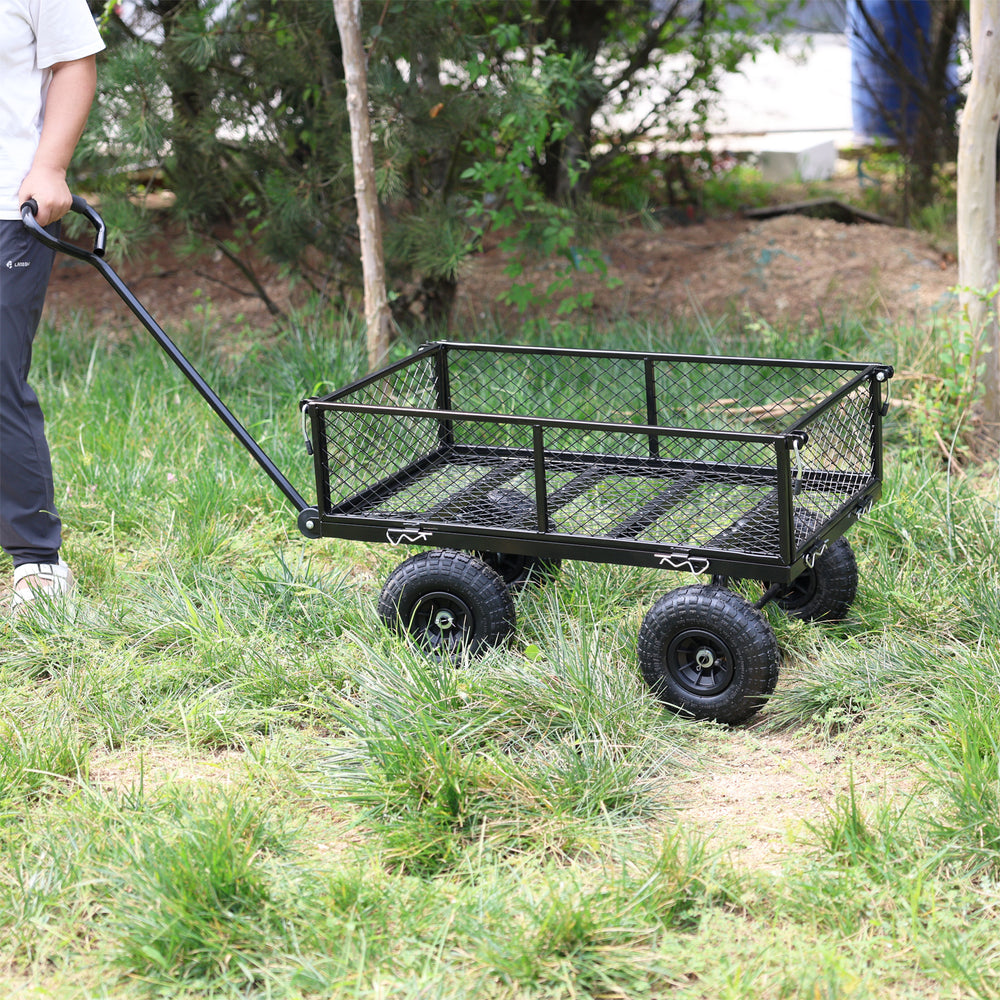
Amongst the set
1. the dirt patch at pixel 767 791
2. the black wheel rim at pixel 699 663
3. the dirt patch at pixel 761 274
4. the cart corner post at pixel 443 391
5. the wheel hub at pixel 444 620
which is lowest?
the dirt patch at pixel 767 791

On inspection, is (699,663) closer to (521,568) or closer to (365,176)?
(521,568)

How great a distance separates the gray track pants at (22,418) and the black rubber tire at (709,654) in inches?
74.7

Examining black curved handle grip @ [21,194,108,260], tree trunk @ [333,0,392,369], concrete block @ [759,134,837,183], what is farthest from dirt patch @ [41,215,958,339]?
black curved handle grip @ [21,194,108,260]

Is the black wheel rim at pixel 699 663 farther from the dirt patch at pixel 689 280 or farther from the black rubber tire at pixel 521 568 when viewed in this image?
the dirt patch at pixel 689 280

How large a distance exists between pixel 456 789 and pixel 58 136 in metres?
2.17

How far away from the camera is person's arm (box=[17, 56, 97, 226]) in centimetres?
354

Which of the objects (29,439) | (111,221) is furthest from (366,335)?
(29,439)

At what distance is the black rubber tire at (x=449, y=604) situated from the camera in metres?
3.20

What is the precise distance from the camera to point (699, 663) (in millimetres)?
3039

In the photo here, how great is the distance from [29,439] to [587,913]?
230 centimetres

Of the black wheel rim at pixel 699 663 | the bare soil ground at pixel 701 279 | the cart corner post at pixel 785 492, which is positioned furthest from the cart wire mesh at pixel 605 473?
the bare soil ground at pixel 701 279

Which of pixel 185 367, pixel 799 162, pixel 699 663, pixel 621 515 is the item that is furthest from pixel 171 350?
pixel 799 162

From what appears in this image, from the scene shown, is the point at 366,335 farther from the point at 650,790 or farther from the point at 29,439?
the point at 650,790

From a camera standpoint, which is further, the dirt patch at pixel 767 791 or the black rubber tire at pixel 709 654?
the black rubber tire at pixel 709 654
